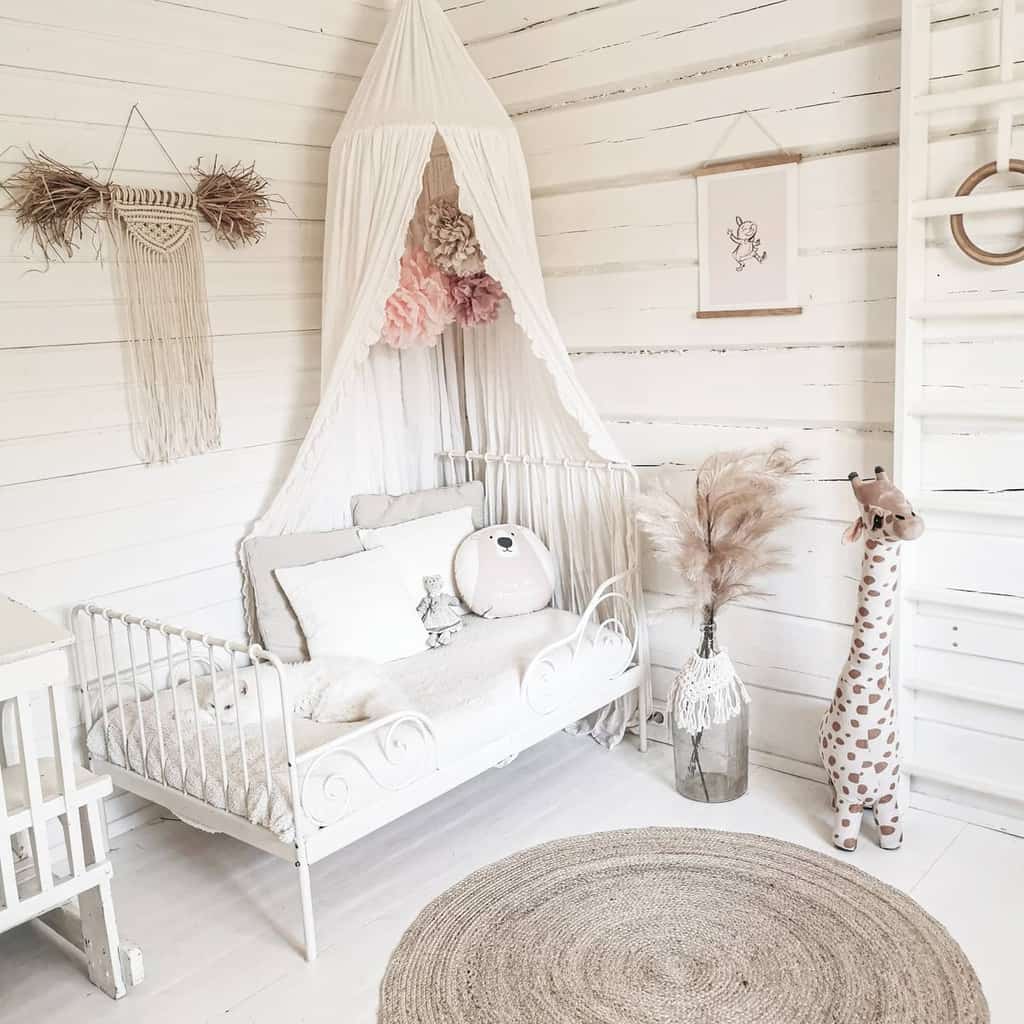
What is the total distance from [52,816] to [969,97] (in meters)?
2.55

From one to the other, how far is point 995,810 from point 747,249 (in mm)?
1641

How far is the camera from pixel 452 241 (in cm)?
336

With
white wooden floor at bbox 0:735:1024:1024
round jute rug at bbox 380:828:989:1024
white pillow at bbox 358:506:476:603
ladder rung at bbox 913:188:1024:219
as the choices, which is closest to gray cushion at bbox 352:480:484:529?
white pillow at bbox 358:506:476:603

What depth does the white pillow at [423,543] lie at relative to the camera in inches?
133

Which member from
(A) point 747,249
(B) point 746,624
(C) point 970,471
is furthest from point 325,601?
(C) point 970,471

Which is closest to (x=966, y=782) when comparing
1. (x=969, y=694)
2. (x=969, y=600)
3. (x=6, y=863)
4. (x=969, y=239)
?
(x=969, y=694)

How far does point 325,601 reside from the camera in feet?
10.3

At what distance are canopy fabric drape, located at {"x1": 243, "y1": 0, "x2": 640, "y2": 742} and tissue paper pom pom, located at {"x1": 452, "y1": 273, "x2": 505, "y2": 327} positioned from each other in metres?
0.10

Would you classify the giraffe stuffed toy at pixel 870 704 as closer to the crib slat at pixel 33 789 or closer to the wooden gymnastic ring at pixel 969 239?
the wooden gymnastic ring at pixel 969 239

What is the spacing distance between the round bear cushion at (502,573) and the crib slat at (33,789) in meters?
1.48

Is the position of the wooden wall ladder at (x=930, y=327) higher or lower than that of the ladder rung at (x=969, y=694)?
higher

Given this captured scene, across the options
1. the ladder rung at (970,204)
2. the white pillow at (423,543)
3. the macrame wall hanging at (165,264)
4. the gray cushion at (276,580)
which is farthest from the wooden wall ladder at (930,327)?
the macrame wall hanging at (165,264)

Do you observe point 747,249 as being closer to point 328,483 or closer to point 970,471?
point 970,471

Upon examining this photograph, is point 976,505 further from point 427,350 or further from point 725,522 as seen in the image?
point 427,350
